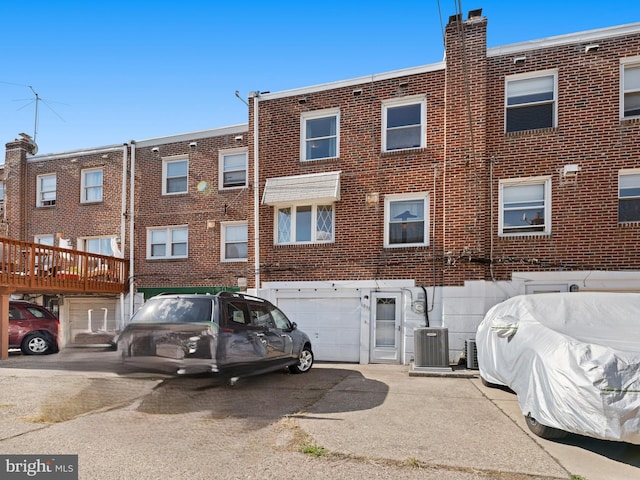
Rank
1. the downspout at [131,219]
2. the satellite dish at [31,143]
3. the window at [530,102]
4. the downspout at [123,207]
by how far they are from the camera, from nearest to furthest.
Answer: the window at [530,102] → the downspout at [131,219] → the downspout at [123,207] → the satellite dish at [31,143]

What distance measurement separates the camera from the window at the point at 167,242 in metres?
14.7

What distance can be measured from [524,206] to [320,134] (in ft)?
19.1

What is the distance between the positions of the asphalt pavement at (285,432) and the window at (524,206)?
4.61 m

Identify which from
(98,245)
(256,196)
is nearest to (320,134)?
(256,196)

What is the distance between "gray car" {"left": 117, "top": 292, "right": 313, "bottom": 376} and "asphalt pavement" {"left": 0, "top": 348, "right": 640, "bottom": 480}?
37 centimetres

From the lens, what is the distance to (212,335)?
6.00 metres

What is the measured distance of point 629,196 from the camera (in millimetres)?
9961

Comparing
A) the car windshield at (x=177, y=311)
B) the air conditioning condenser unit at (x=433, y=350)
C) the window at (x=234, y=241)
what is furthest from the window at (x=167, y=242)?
the air conditioning condenser unit at (x=433, y=350)

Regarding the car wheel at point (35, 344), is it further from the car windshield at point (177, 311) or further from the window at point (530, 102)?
the window at point (530, 102)

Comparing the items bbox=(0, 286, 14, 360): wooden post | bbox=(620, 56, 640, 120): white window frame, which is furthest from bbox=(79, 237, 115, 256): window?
bbox=(620, 56, 640, 120): white window frame

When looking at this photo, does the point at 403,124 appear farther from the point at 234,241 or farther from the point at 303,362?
the point at 303,362

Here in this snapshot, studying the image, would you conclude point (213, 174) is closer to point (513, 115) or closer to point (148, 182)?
point (148, 182)

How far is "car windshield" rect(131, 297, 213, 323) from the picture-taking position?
20.4ft

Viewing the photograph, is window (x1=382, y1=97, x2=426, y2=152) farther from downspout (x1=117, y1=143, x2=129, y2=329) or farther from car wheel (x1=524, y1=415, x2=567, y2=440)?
downspout (x1=117, y1=143, x2=129, y2=329)
